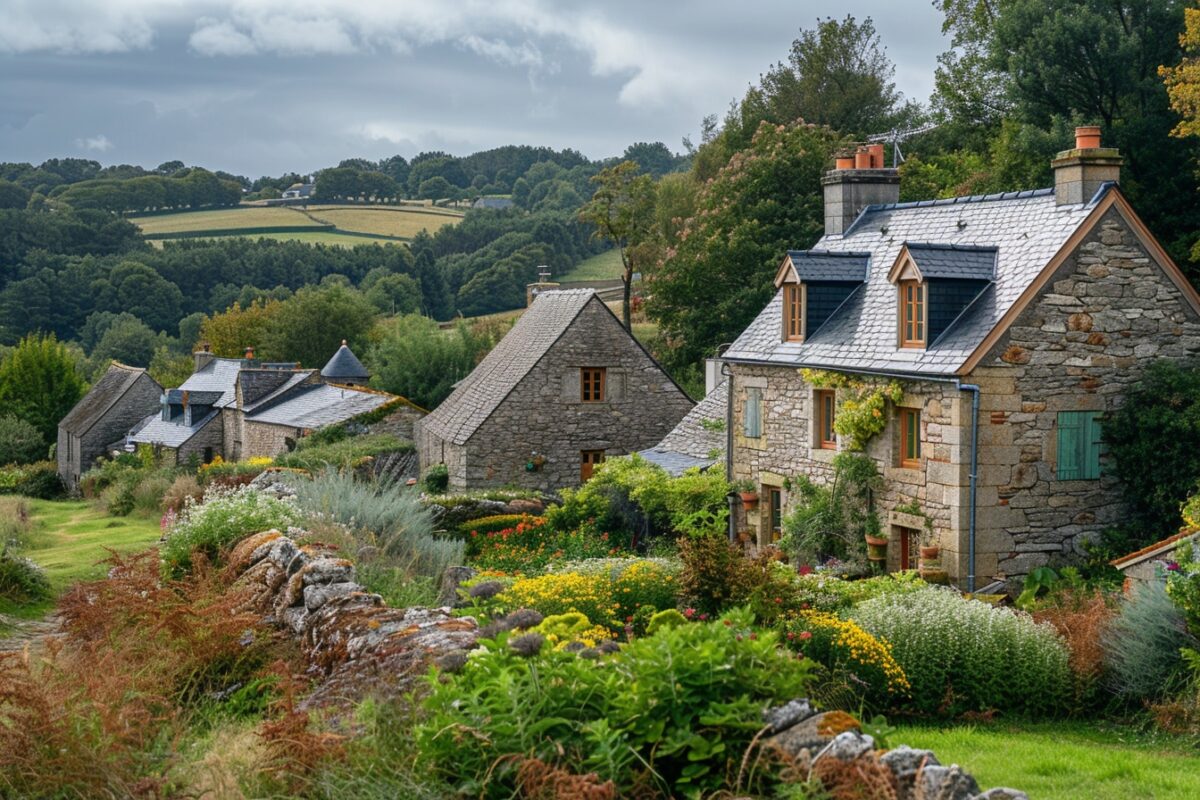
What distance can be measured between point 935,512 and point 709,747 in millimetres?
12329

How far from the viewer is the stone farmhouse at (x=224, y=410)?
39250 millimetres

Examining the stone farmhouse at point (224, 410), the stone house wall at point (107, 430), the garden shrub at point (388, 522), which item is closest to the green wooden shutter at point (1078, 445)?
the garden shrub at point (388, 522)

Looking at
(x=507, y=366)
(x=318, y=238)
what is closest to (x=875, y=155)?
(x=507, y=366)

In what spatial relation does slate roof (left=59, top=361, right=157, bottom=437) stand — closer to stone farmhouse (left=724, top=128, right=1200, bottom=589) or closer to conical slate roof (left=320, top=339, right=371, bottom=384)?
conical slate roof (left=320, top=339, right=371, bottom=384)

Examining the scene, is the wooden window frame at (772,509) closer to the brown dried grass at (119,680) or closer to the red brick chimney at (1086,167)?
the red brick chimney at (1086,167)

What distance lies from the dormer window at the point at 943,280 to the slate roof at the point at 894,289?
0.14 meters

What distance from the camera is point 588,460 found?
1262 inches

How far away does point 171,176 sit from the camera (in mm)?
142000

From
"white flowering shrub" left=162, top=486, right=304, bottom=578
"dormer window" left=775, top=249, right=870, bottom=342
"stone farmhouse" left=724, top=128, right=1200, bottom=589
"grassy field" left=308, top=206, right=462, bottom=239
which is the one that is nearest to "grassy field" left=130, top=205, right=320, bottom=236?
"grassy field" left=308, top=206, right=462, bottom=239

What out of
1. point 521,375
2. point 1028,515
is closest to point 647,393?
point 521,375

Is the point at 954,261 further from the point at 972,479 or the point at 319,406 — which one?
the point at 319,406

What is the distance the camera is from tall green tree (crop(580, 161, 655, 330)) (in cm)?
5203

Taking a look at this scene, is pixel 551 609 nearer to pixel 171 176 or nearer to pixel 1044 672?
pixel 1044 672

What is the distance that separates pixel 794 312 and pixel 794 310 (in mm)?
35
